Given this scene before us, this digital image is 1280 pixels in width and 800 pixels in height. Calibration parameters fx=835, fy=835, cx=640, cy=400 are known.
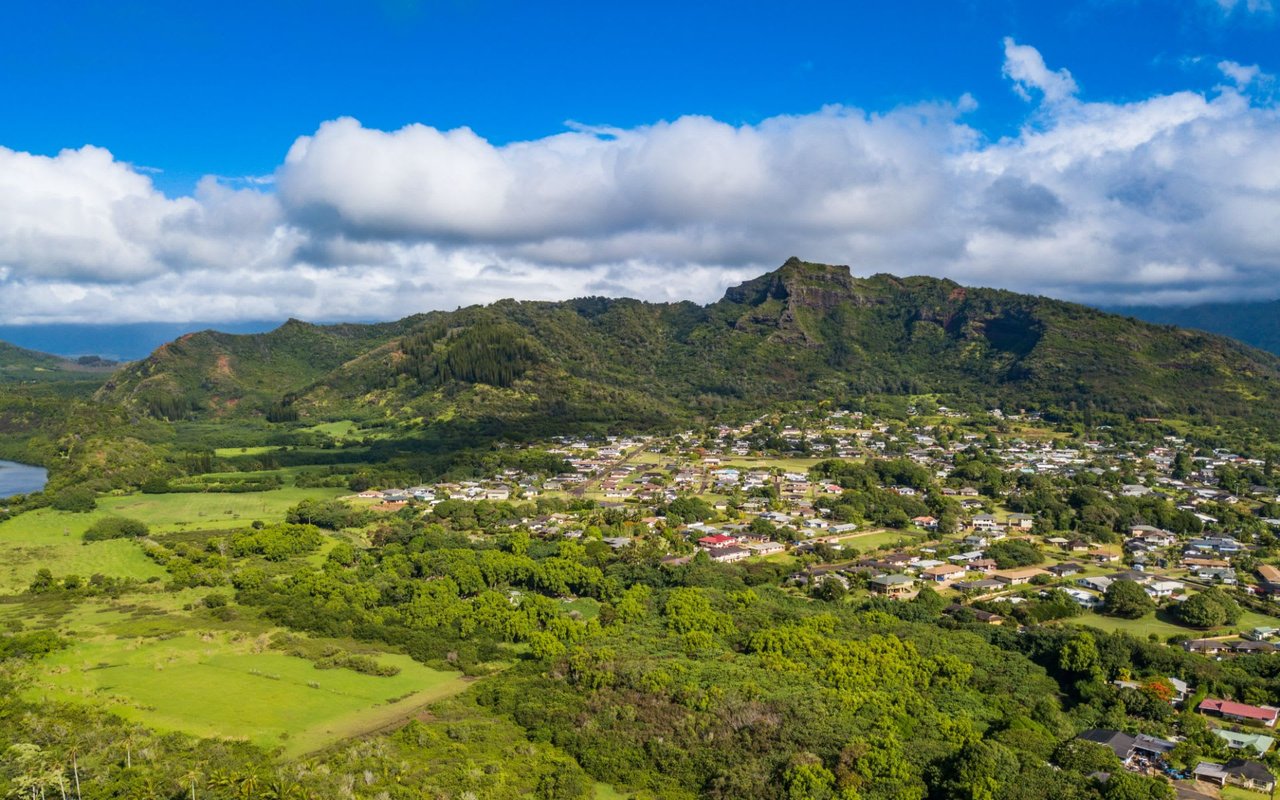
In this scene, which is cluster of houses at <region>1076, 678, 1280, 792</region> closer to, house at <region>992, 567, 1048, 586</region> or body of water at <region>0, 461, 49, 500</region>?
house at <region>992, 567, 1048, 586</region>

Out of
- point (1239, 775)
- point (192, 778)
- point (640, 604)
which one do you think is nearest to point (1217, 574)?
point (1239, 775)

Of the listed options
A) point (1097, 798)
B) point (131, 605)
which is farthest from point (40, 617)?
point (1097, 798)

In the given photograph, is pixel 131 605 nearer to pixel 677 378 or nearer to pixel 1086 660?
pixel 1086 660

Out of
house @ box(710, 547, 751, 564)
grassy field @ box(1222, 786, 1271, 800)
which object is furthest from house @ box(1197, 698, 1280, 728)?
house @ box(710, 547, 751, 564)

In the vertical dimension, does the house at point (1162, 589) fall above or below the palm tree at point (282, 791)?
below

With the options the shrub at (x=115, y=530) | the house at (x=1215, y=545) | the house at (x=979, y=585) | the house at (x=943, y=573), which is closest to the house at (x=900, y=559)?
the house at (x=943, y=573)

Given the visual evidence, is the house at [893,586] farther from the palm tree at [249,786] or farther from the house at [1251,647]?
the palm tree at [249,786]

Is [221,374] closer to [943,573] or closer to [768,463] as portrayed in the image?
[768,463]
